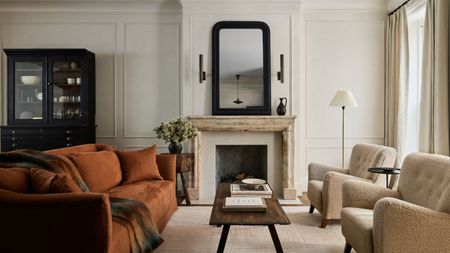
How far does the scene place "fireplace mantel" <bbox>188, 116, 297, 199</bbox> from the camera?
4.90 meters

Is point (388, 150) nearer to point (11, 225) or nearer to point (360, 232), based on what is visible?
point (360, 232)

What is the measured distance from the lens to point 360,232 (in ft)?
7.79

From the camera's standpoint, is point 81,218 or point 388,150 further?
point 388,150

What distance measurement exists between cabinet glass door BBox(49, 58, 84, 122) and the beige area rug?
7.56ft

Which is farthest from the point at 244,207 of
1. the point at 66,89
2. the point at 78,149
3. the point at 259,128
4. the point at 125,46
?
the point at 125,46

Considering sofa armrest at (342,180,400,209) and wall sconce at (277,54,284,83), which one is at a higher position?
wall sconce at (277,54,284,83)

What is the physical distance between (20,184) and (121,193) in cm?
108

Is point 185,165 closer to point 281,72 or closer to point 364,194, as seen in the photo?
point 281,72

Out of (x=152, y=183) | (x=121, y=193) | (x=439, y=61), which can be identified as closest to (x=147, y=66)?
(x=152, y=183)

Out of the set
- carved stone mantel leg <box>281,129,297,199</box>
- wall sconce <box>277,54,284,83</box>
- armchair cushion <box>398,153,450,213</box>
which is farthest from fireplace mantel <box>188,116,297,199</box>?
armchair cushion <box>398,153,450,213</box>

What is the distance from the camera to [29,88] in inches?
201

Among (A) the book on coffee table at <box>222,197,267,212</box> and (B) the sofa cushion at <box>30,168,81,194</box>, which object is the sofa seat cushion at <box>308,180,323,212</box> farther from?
(B) the sofa cushion at <box>30,168,81,194</box>

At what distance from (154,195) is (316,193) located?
166 centimetres

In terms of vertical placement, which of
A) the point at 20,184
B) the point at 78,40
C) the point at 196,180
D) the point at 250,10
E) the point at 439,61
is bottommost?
the point at 196,180
